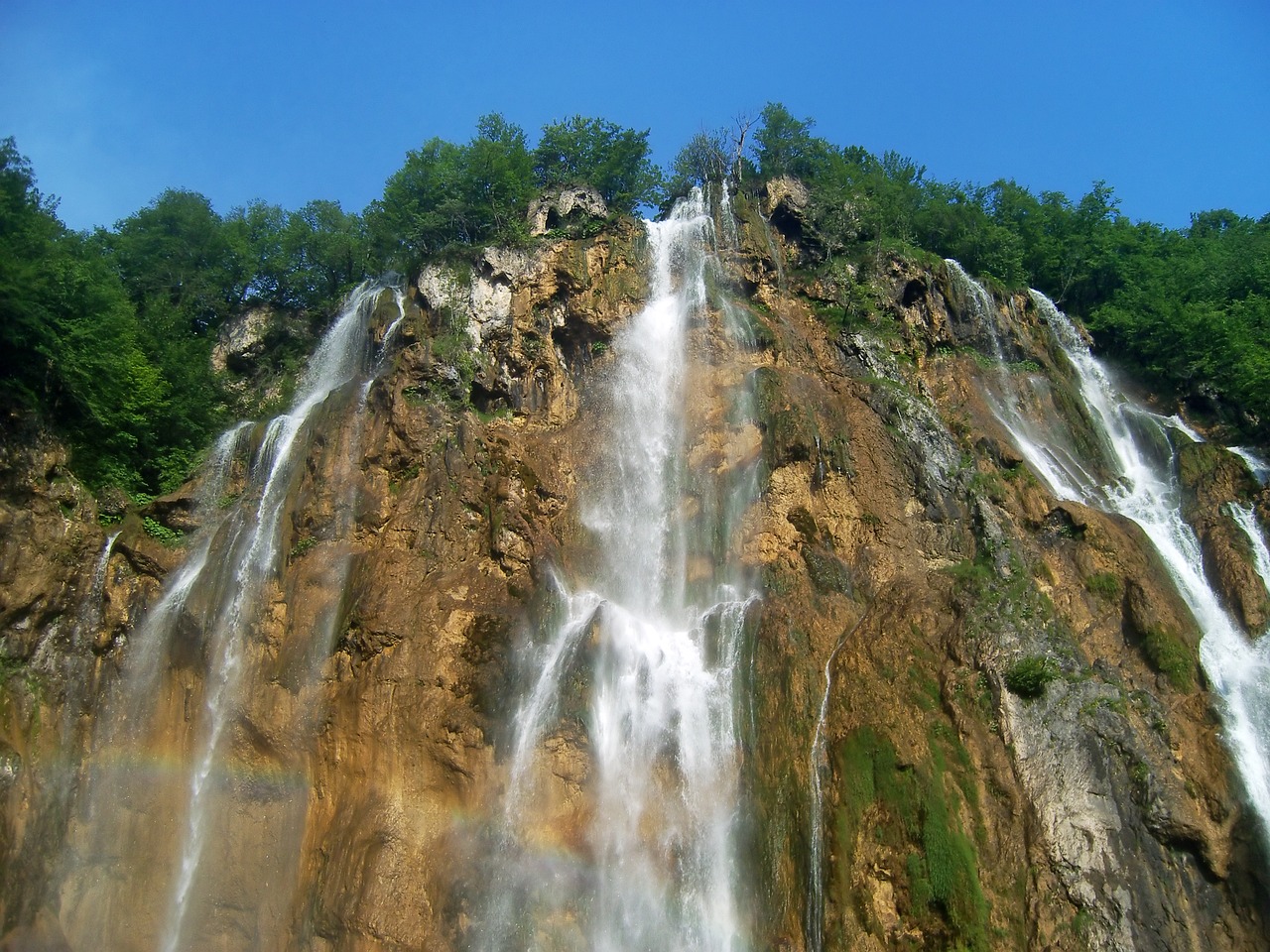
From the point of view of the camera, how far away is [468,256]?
29.4 m

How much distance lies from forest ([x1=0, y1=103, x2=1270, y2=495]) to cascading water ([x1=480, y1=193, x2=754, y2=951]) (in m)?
12.4

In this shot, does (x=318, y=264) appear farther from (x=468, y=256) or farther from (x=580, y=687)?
(x=580, y=687)

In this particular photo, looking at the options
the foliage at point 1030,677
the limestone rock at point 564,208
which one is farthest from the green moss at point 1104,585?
the limestone rock at point 564,208

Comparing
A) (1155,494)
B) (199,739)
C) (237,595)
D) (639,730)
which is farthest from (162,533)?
(1155,494)

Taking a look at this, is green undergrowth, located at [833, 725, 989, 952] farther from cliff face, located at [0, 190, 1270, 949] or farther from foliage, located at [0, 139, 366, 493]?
foliage, located at [0, 139, 366, 493]

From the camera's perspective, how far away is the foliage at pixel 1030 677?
1633 centimetres

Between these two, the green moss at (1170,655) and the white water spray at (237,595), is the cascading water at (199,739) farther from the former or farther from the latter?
the green moss at (1170,655)

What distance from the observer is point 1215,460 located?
23.4 m

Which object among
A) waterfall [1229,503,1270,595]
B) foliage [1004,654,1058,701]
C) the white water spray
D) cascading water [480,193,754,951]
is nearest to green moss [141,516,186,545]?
the white water spray

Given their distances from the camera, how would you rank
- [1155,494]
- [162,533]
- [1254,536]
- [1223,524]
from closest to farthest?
[1254,536] < [1223,524] < [162,533] < [1155,494]

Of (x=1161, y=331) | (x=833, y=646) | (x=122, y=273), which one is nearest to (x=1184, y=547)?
(x=833, y=646)

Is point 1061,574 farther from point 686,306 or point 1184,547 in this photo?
point 686,306

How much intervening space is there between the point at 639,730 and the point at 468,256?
720 inches

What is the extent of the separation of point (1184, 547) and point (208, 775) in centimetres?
2514
